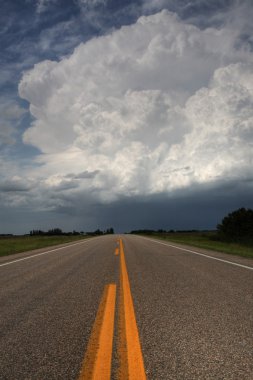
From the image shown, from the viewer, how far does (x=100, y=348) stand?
328cm

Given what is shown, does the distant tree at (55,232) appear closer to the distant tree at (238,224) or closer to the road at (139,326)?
the distant tree at (238,224)

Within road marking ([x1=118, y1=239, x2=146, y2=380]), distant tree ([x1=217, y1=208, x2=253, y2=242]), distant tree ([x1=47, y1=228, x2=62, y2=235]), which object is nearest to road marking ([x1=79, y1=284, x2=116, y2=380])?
road marking ([x1=118, y1=239, x2=146, y2=380])

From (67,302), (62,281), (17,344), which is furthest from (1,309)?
(62,281)

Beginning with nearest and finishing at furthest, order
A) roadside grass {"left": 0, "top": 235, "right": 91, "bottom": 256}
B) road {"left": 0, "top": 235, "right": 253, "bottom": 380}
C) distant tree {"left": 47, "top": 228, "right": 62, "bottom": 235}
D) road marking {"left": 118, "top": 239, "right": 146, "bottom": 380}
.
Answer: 1. road marking {"left": 118, "top": 239, "right": 146, "bottom": 380}
2. road {"left": 0, "top": 235, "right": 253, "bottom": 380}
3. roadside grass {"left": 0, "top": 235, "right": 91, "bottom": 256}
4. distant tree {"left": 47, "top": 228, "right": 62, "bottom": 235}

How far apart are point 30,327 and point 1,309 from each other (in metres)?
1.14

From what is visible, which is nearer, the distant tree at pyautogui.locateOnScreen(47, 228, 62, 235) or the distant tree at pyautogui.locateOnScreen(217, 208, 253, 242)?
the distant tree at pyautogui.locateOnScreen(217, 208, 253, 242)

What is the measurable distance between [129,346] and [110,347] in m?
0.19

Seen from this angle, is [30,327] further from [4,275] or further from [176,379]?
[4,275]

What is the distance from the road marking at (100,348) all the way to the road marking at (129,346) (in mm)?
114

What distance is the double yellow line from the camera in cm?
273

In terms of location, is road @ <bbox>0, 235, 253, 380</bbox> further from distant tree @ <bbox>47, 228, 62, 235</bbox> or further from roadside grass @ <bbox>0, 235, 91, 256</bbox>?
distant tree @ <bbox>47, 228, 62, 235</bbox>

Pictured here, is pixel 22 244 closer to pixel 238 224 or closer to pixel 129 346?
pixel 129 346

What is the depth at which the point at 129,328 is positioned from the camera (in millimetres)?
3955

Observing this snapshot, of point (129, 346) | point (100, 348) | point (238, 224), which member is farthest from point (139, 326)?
point (238, 224)
